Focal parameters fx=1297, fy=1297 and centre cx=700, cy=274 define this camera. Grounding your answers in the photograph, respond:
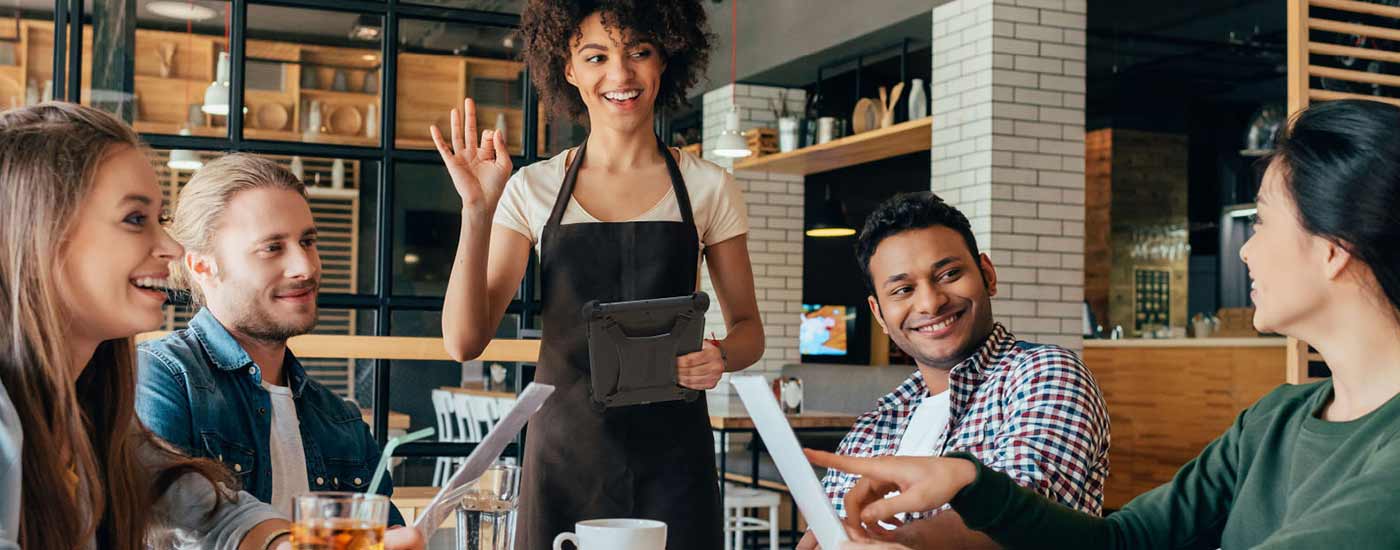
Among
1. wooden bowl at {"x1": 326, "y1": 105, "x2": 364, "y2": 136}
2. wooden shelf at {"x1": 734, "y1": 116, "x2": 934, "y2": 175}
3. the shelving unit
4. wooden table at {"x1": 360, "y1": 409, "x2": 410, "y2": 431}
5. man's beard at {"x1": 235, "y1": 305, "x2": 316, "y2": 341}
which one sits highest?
wooden shelf at {"x1": 734, "y1": 116, "x2": 934, "y2": 175}

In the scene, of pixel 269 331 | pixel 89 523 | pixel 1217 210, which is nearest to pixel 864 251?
pixel 269 331

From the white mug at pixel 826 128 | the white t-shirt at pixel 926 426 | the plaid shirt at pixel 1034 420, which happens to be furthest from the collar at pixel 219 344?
the white mug at pixel 826 128

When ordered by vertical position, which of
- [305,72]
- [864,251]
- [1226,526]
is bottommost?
[1226,526]

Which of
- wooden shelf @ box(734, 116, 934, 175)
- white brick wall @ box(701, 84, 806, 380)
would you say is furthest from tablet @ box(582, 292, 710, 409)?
white brick wall @ box(701, 84, 806, 380)

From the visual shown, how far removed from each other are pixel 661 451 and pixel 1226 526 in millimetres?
855

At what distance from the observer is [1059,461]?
172 cm

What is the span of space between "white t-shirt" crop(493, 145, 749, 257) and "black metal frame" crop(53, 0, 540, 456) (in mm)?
1233

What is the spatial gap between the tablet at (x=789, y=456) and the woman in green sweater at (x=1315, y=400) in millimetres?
32

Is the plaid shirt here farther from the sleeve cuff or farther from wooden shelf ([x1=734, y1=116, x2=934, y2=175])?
wooden shelf ([x1=734, y1=116, x2=934, y2=175])

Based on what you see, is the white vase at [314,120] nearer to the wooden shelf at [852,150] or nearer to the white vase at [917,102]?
the wooden shelf at [852,150]

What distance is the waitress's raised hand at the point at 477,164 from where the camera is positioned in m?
1.90

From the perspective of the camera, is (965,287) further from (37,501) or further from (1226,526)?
(37,501)

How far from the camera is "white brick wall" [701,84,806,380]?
9.10m

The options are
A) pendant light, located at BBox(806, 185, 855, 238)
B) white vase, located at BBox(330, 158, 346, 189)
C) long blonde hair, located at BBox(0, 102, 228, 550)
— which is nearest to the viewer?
long blonde hair, located at BBox(0, 102, 228, 550)
